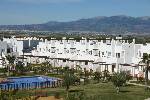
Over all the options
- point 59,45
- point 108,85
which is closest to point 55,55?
point 59,45

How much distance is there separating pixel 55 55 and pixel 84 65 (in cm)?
979

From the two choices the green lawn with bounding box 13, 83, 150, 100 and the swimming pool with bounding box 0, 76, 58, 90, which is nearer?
the green lawn with bounding box 13, 83, 150, 100

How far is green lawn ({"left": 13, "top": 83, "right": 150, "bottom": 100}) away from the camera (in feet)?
164

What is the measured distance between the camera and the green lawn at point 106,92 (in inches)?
1966

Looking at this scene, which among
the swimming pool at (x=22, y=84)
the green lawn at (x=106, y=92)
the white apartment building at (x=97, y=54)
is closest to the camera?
the green lawn at (x=106, y=92)

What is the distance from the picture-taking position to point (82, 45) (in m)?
87.4

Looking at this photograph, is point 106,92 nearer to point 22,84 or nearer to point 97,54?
point 22,84

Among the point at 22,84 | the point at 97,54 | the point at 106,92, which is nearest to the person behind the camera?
the point at 106,92

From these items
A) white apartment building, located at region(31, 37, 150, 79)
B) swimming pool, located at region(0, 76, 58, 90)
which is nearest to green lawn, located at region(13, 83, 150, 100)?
swimming pool, located at region(0, 76, 58, 90)

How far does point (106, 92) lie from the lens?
53656 millimetres

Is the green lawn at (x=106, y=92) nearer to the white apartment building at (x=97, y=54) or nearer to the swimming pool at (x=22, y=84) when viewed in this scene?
the swimming pool at (x=22, y=84)

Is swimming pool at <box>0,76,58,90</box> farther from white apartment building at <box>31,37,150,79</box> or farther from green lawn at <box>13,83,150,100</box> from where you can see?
white apartment building at <box>31,37,150,79</box>

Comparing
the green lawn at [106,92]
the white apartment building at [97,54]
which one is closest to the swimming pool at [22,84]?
the green lawn at [106,92]

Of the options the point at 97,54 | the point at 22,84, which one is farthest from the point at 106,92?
the point at 97,54
